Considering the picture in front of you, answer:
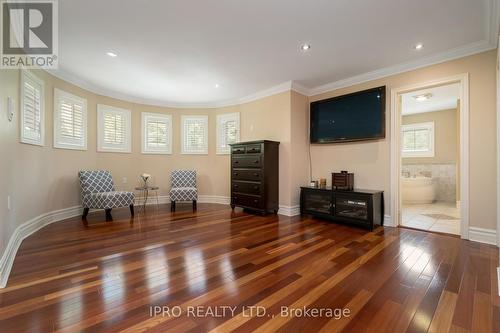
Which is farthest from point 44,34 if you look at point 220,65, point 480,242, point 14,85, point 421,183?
point 421,183

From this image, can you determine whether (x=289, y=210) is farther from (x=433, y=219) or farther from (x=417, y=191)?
(x=417, y=191)

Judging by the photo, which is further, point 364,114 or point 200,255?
point 364,114

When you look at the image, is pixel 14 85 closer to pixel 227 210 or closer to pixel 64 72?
pixel 64 72

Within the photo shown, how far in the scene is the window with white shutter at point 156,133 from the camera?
→ 5.34 meters

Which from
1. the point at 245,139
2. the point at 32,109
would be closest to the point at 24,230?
the point at 32,109

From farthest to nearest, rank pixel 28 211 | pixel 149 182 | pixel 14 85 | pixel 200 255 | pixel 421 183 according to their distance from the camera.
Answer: pixel 421 183
pixel 149 182
pixel 28 211
pixel 14 85
pixel 200 255

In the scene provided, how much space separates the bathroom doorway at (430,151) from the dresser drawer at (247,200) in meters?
3.44

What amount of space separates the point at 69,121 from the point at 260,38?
374 cm

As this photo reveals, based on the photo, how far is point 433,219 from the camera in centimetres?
392

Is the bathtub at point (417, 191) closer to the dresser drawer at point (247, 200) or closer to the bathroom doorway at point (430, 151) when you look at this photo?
the bathroom doorway at point (430, 151)

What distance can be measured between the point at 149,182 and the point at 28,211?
2.42m

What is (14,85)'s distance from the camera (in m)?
2.66

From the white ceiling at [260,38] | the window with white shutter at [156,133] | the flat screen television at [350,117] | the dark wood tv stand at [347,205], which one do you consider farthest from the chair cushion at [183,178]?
the flat screen television at [350,117]

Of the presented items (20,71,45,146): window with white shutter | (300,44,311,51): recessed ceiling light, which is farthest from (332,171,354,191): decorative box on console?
(20,71,45,146): window with white shutter
